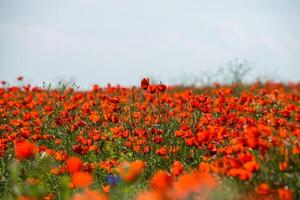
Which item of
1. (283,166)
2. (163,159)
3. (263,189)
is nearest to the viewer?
(263,189)

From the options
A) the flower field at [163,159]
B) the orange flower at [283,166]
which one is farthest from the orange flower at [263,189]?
the orange flower at [283,166]

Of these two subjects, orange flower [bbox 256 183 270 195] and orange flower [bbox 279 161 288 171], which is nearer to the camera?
orange flower [bbox 256 183 270 195]

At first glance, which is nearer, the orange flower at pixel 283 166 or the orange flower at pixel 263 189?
the orange flower at pixel 263 189

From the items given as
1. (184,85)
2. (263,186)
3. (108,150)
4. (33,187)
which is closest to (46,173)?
(108,150)

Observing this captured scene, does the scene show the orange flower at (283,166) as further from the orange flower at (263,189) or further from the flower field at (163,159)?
the orange flower at (263,189)

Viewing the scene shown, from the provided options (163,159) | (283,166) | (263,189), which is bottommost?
(163,159)

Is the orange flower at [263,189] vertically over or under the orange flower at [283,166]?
under

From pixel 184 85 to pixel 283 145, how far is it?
14.8m

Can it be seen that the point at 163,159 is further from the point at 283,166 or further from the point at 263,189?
the point at 263,189

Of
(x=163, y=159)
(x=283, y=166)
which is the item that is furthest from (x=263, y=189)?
(x=163, y=159)

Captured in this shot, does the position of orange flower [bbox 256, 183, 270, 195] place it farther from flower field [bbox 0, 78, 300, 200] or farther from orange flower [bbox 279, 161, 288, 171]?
orange flower [bbox 279, 161, 288, 171]

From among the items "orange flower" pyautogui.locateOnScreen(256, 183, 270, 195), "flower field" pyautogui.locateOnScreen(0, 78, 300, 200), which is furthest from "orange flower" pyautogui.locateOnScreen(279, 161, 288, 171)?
"orange flower" pyautogui.locateOnScreen(256, 183, 270, 195)

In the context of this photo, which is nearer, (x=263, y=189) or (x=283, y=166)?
(x=263, y=189)

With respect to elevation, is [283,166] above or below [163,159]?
above
